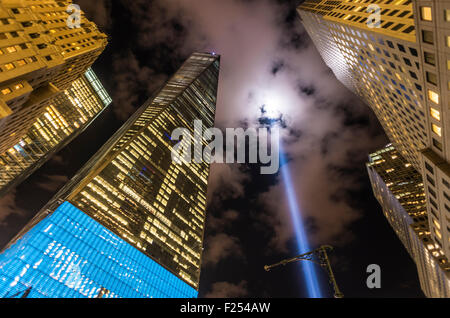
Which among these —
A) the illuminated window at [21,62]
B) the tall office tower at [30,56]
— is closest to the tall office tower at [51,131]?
the tall office tower at [30,56]

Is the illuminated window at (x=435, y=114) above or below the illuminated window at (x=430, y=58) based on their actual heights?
below

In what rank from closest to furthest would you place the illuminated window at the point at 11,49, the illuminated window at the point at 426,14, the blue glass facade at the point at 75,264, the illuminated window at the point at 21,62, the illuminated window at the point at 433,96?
the illuminated window at the point at 426,14 → the illuminated window at the point at 433,96 → the illuminated window at the point at 11,49 → the illuminated window at the point at 21,62 → the blue glass facade at the point at 75,264

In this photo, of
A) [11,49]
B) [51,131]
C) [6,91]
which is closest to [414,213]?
[6,91]

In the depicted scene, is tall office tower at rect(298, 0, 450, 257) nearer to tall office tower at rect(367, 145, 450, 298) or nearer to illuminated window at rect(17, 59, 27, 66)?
tall office tower at rect(367, 145, 450, 298)

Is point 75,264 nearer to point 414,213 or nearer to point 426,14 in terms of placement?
point 426,14

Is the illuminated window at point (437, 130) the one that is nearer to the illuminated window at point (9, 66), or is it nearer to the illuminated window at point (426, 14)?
the illuminated window at point (426, 14)


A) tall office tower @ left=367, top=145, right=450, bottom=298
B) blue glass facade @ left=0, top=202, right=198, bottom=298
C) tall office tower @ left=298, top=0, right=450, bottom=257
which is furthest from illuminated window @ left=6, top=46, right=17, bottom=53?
tall office tower @ left=367, top=145, right=450, bottom=298
